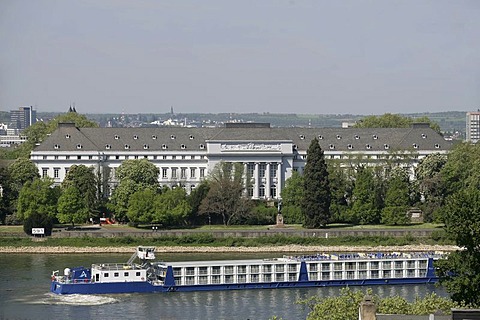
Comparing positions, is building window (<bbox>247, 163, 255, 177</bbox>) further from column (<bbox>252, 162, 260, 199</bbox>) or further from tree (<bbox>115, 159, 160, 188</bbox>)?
tree (<bbox>115, 159, 160, 188</bbox>)

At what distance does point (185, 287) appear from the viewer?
58.4m

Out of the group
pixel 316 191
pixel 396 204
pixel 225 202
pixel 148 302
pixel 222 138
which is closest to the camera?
pixel 148 302

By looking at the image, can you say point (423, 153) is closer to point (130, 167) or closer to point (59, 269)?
point (130, 167)

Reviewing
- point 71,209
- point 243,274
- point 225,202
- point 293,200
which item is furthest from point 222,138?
point 243,274

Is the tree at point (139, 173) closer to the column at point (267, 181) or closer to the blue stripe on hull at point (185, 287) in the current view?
the column at point (267, 181)

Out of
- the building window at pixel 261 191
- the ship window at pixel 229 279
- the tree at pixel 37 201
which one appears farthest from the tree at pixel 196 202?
the ship window at pixel 229 279

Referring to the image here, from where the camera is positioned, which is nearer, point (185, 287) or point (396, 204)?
point (185, 287)

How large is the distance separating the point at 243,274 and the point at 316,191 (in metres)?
16.4

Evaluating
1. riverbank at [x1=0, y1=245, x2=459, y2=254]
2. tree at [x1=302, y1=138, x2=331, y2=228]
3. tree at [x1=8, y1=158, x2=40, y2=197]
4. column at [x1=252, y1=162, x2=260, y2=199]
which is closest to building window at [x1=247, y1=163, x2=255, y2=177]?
column at [x1=252, y1=162, x2=260, y2=199]

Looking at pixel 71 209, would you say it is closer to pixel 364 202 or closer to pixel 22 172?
pixel 22 172

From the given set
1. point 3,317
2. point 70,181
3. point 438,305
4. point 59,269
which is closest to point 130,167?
point 70,181

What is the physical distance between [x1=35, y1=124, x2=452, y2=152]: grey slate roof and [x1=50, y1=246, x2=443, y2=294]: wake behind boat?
30.0 meters

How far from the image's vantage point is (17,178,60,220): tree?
76500 mm

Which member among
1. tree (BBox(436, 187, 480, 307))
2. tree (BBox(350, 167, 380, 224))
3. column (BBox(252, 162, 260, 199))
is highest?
column (BBox(252, 162, 260, 199))
